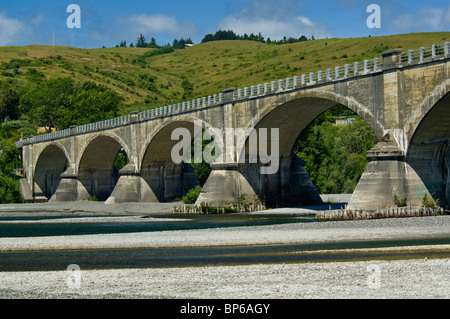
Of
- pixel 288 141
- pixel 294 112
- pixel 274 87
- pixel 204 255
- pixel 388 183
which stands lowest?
pixel 204 255

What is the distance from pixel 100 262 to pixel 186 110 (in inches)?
1693

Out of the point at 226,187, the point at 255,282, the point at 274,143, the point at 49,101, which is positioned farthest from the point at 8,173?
the point at 255,282

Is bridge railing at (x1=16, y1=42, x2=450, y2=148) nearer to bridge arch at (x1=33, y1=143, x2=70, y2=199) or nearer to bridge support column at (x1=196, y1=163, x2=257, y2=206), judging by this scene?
bridge arch at (x1=33, y1=143, x2=70, y2=199)

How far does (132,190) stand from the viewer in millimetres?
76875

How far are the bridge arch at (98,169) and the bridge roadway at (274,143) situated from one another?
0.48 ft

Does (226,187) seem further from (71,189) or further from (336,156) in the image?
(71,189)

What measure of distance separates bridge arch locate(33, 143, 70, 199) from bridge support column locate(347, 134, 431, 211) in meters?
70.4

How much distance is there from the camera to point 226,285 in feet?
59.2

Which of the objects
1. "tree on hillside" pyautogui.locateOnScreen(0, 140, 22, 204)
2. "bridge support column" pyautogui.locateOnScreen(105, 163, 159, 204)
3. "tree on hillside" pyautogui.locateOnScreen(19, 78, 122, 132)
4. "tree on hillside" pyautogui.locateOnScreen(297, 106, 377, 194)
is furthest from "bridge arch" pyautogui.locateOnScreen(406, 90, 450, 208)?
"tree on hillside" pyautogui.locateOnScreen(19, 78, 122, 132)

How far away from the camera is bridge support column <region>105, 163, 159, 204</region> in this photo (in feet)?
251

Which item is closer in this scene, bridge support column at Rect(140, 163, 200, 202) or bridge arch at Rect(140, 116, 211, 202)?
bridge arch at Rect(140, 116, 211, 202)

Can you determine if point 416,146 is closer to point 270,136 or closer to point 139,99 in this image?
point 270,136

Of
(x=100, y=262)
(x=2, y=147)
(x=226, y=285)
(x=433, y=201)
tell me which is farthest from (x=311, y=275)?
(x=2, y=147)

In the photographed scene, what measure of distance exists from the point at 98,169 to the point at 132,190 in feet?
53.3
